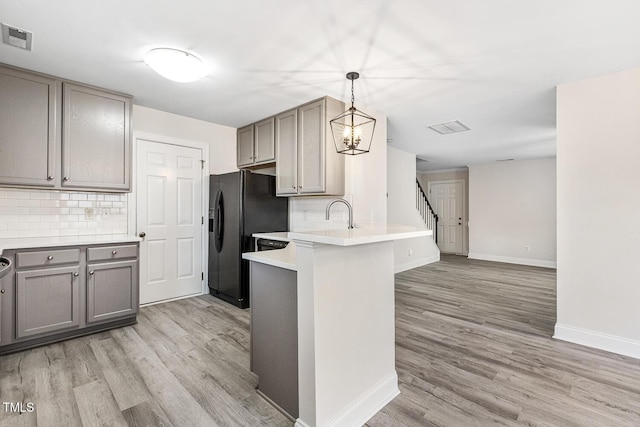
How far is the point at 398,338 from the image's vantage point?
2877 millimetres

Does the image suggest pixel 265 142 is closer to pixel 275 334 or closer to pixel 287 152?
pixel 287 152

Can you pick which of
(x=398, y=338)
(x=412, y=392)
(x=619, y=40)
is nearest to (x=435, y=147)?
(x=619, y=40)

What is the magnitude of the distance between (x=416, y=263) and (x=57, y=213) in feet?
19.6

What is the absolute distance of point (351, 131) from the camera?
2609mm

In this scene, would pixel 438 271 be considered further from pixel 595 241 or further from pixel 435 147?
pixel 595 241

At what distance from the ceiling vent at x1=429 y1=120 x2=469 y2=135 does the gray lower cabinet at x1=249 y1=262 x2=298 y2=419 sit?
3.64 m

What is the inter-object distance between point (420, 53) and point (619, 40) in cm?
140

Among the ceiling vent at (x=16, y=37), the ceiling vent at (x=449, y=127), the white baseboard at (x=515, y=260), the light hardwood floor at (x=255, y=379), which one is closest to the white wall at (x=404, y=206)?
the ceiling vent at (x=449, y=127)

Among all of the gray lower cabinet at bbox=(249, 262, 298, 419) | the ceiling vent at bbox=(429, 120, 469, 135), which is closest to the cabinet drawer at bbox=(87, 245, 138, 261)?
the gray lower cabinet at bbox=(249, 262, 298, 419)

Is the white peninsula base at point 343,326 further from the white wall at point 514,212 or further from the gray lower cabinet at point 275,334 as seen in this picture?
the white wall at point 514,212

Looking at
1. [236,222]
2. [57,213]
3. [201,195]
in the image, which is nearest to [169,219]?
[201,195]

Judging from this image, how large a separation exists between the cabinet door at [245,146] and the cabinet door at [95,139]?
4.98ft

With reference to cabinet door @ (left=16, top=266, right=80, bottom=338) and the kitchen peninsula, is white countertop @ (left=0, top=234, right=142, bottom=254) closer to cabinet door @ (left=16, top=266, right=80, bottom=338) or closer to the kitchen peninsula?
cabinet door @ (left=16, top=266, right=80, bottom=338)

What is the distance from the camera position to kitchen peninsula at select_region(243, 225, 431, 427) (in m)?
1.49
